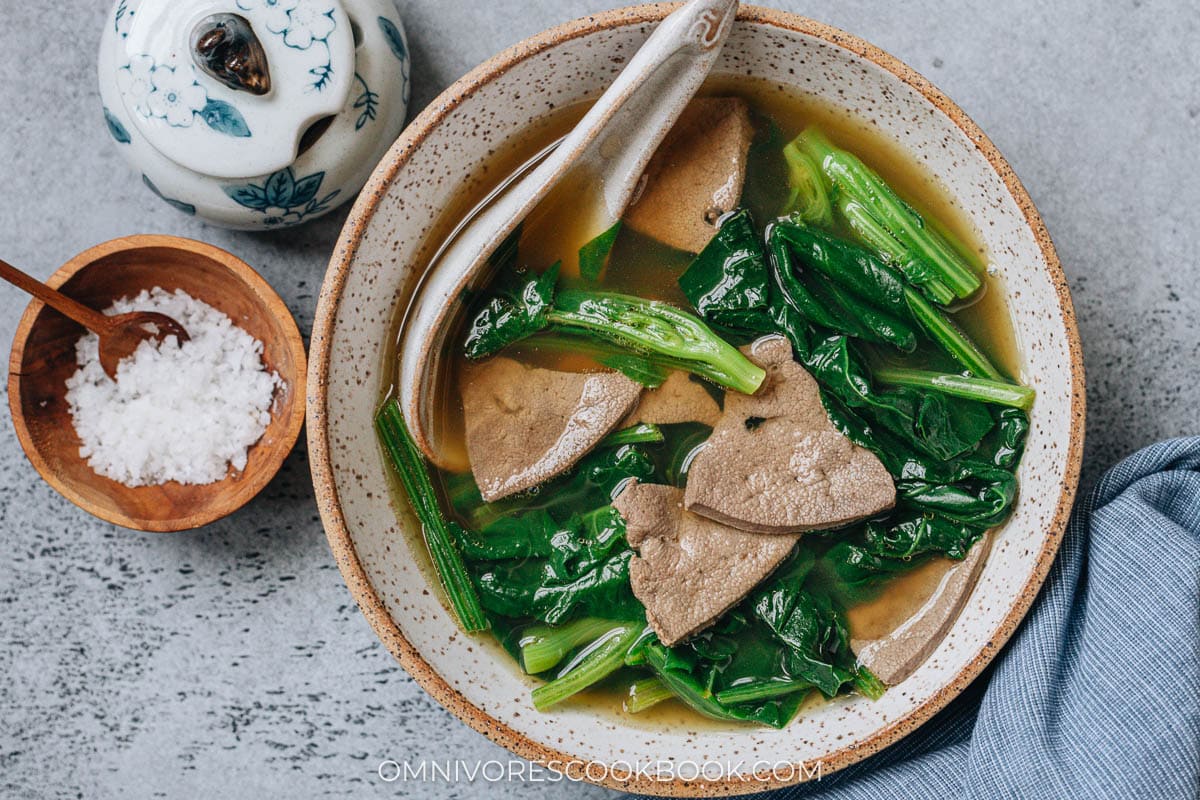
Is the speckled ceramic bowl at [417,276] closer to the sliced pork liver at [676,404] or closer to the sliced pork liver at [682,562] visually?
the sliced pork liver at [682,562]

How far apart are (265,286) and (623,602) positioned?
1003 millimetres

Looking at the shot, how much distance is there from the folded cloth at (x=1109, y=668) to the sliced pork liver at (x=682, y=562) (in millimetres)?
511

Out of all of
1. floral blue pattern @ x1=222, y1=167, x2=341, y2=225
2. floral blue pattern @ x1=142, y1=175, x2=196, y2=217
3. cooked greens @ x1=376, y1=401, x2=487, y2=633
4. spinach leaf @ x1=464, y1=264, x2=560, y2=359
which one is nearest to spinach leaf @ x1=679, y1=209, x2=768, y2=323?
spinach leaf @ x1=464, y1=264, x2=560, y2=359

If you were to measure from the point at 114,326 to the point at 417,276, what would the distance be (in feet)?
2.15

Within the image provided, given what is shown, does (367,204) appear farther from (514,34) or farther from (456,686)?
(456,686)

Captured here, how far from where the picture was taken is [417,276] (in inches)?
80.2

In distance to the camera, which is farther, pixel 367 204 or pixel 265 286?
pixel 265 286

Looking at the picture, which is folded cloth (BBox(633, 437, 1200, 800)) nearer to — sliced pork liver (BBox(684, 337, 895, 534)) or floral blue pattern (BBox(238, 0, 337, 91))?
sliced pork liver (BBox(684, 337, 895, 534))

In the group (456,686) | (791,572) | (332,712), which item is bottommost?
(332,712)

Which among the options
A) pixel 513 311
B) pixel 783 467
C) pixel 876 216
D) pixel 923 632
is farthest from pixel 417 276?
pixel 923 632

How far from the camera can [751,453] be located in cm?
202

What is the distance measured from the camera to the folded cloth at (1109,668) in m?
1.83

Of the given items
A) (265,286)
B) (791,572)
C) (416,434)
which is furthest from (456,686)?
(265,286)

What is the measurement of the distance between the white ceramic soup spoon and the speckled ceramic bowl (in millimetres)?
81
